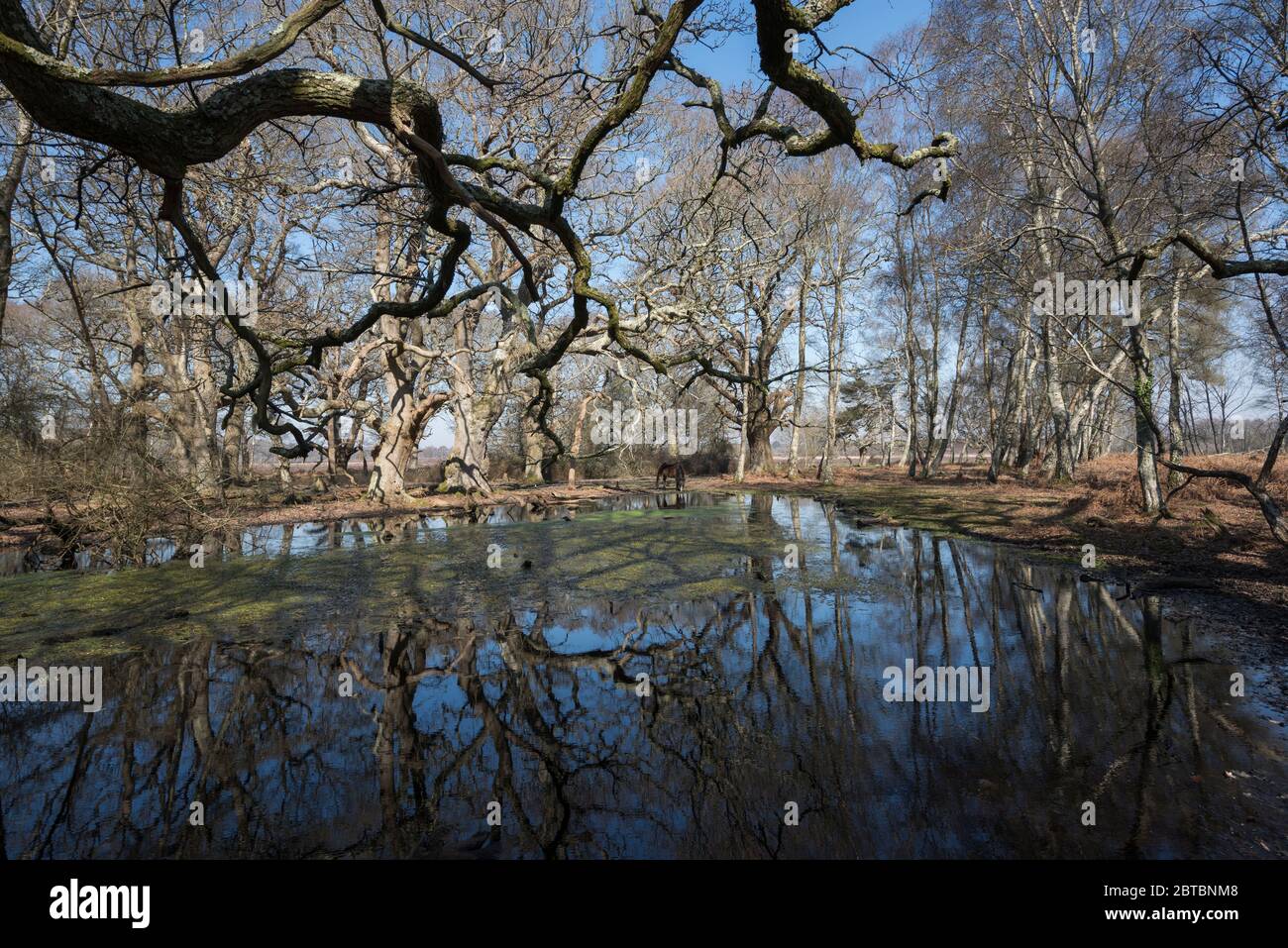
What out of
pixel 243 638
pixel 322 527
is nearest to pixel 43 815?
pixel 243 638

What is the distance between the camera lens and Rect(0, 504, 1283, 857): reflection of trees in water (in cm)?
293

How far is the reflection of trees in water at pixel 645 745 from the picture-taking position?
2930mm

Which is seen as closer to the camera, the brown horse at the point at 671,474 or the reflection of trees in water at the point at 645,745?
the reflection of trees in water at the point at 645,745

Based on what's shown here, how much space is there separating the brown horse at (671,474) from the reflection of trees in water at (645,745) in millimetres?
17828

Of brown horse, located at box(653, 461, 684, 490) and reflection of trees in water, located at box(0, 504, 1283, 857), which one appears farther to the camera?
brown horse, located at box(653, 461, 684, 490)

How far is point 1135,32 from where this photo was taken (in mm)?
12469

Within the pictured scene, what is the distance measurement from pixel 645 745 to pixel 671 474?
30734 millimetres

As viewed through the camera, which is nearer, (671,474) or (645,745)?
(645,745)

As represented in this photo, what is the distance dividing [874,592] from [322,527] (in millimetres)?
13255

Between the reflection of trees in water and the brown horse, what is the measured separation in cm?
1783

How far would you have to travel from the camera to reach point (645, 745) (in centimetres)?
385

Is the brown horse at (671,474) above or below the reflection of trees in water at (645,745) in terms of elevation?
above

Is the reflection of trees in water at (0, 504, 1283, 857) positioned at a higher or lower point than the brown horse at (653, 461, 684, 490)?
lower
